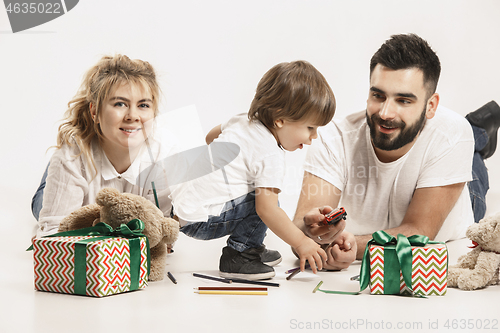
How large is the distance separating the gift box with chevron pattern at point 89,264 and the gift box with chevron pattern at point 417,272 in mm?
750

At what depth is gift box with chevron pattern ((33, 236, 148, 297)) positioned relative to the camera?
1537mm

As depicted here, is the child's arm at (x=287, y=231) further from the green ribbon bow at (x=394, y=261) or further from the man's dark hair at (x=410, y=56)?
the man's dark hair at (x=410, y=56)

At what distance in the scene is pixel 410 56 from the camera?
7.20 ft

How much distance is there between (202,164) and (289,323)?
2.54 feet

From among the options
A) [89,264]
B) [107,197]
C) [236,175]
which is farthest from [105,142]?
[89,264]

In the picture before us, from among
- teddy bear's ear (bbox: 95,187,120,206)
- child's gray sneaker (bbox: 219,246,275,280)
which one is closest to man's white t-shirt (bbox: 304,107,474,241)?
child's gray sneaker (bbox: 219,246,275,280)

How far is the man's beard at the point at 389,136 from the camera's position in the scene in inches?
87.4

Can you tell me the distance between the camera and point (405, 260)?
1557 millimetres

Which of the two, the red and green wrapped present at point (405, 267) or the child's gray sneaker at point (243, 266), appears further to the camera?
the child's gray sneaker at point (243, 266)

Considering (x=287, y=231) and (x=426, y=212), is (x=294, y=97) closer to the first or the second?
(x=287, y=231)

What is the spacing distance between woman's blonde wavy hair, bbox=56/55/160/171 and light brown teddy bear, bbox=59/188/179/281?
1.57 ft

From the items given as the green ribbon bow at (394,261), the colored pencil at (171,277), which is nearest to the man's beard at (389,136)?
the green ribbon bow at (394,261)

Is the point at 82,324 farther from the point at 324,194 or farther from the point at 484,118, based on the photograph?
the point at 484,118

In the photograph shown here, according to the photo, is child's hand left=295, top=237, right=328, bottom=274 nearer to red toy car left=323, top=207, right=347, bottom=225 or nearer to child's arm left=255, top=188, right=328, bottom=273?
child's arm left=255, top=188, right=328, bottom=273
